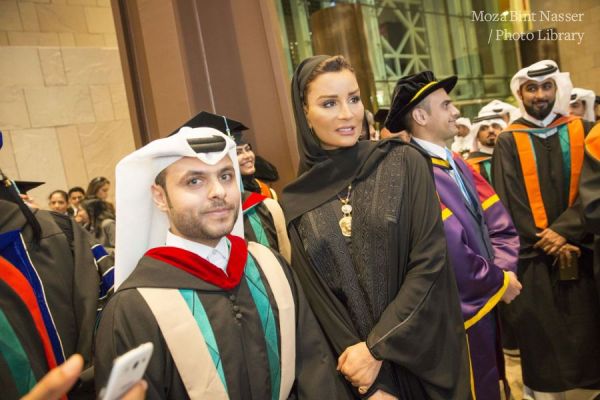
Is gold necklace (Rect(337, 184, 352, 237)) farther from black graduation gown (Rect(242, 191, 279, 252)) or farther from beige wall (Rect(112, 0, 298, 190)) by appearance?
beige wall (Rect(112, 0, 298, 190))

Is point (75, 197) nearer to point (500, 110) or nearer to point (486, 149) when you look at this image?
point (486, 149)

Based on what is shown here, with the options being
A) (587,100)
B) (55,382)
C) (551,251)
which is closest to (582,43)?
(587,100)

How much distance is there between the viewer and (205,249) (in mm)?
1934

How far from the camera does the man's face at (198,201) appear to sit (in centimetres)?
186

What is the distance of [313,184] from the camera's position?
2.42 m

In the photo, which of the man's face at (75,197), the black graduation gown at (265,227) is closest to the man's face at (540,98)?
the black graduation gown at (265,227)

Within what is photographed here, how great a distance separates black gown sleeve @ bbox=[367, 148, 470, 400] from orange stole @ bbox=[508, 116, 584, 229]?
7.05 ft

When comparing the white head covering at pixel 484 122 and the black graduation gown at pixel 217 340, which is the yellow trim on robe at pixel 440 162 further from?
the white head covering at pixel 484 122

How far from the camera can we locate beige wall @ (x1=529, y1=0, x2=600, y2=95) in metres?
11.1

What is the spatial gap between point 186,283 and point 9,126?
29.3ft

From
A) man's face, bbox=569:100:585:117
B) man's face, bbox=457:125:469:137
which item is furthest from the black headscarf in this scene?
man's face, bbox=457:125:469:137

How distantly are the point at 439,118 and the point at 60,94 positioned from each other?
887 centimetres

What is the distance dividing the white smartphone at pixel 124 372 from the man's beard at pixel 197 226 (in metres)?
0.78

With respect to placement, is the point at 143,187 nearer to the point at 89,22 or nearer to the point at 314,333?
the point at 314,333
